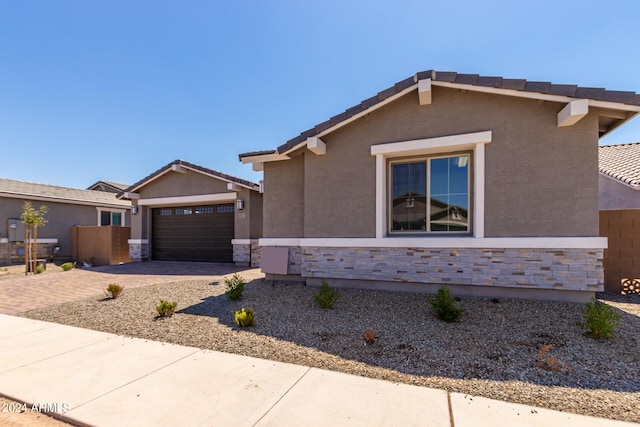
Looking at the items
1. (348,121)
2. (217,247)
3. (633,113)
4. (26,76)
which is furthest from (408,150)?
(26,76)

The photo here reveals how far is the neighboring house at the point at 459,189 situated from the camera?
5.61 metres

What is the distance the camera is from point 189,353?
172 inches

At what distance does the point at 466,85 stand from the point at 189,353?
24.1ft

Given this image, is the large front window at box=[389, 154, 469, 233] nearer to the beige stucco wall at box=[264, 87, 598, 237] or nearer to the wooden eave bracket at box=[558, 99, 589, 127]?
the beige stucco wall at box=[264, 87, 598, 237]

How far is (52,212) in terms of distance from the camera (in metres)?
16.8

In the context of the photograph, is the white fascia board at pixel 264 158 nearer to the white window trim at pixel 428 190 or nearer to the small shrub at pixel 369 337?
the white window trim at pixel 428 190

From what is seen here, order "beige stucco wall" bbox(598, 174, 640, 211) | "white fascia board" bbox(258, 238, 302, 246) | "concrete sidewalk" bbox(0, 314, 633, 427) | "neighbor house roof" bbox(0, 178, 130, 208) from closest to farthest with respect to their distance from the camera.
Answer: "concrete sidewalk" bbox(0, 314, 633, 427)
"white fascia board" bbox(258, 238, 302, 246)
"beige stucco wall" bbox(598, 174, 640, 211)
"neighbor house roof" bbox(0, 178, 130, 208)

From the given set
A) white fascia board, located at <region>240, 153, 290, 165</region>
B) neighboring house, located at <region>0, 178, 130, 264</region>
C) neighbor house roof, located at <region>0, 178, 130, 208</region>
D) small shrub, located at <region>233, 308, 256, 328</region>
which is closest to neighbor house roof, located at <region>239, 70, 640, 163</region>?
white fascia board, located at <region>240, 153, 290, 165</region>

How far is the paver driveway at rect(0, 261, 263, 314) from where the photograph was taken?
25.3 feet

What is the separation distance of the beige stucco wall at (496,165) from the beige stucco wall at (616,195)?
658cm

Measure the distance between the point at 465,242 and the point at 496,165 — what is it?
5.83 feet

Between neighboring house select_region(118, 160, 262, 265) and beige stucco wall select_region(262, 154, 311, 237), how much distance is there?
12.8 feet

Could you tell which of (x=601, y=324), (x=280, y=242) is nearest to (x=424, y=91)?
(x=601, y=324)

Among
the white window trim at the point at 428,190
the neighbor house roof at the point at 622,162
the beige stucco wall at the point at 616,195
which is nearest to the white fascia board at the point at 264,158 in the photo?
the white window trim at the point at 428,190
